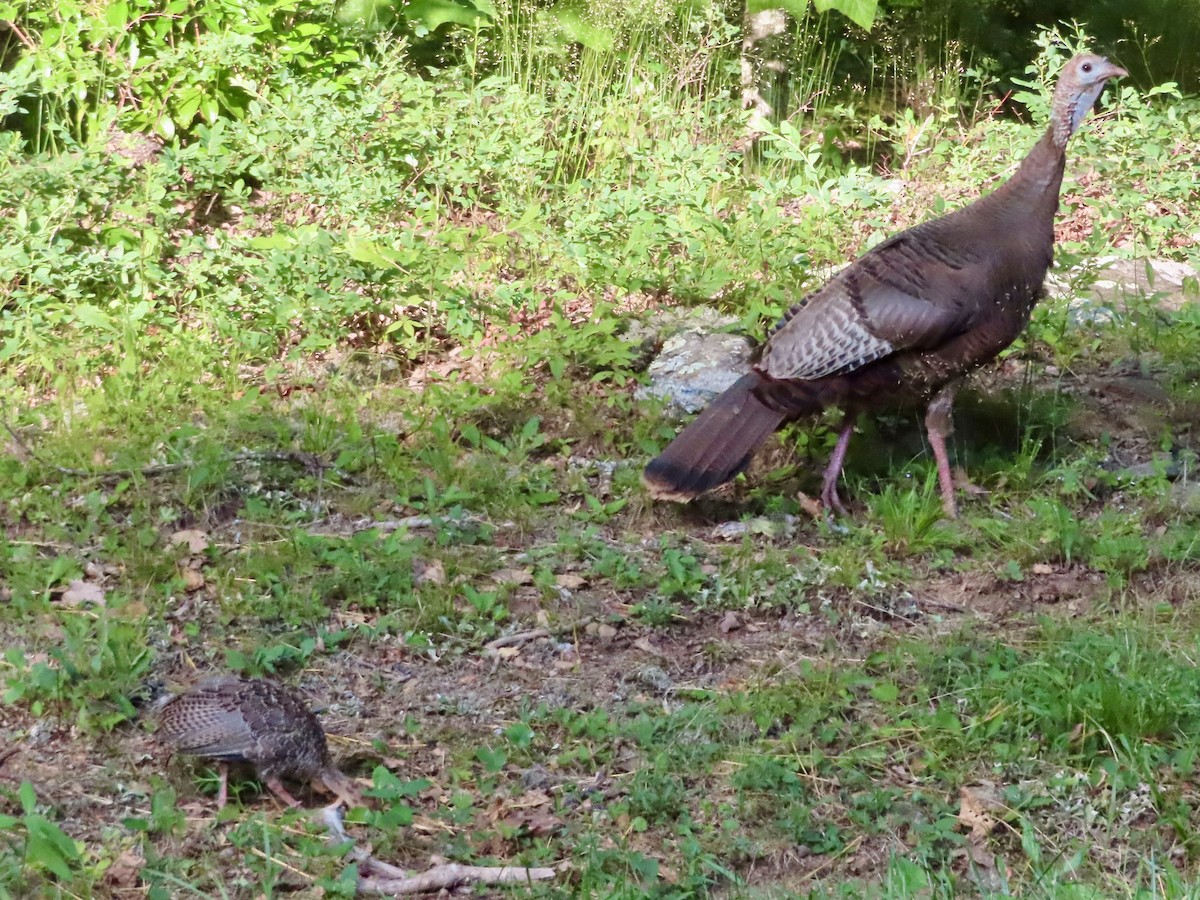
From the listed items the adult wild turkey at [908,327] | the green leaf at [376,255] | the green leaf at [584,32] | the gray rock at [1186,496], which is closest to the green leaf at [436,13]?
the green leaf at [584,32]

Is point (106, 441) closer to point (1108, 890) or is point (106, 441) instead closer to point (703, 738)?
point (703, 738)

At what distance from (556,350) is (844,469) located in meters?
1.41

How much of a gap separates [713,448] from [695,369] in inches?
38.4

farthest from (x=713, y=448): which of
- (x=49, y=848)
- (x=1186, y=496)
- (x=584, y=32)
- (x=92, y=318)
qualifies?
(x=584, y=32)

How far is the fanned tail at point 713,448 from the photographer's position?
495cm

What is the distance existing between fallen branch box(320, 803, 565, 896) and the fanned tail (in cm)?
195

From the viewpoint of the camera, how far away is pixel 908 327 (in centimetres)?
500

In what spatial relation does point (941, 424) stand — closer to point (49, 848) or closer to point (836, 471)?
point (836, 471)

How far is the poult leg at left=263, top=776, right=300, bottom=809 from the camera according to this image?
350 centimetres

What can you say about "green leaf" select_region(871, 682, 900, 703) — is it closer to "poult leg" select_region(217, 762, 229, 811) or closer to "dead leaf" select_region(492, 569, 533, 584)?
"dead leaf" select_region(492, 569, 533, 584)

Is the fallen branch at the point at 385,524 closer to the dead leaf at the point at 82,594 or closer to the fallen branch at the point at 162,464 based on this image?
the fallen branch at the point at 162,464

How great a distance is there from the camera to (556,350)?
596 centimetres

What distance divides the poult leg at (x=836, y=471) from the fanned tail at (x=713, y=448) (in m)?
0.32

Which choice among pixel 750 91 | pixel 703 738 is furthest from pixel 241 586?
pixel 750 91
